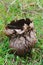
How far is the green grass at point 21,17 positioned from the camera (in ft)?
8.90

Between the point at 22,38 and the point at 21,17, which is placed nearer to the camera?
the point at 22,38

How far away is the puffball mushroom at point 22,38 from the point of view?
2730 mm

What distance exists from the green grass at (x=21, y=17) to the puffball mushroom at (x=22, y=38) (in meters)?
0.07

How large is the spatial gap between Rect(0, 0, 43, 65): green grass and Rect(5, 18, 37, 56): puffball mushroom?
0.24 ft

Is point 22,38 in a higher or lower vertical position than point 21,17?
lower

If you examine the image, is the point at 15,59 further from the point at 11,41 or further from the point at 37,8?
the point at 37,8

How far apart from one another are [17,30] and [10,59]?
0.32 m

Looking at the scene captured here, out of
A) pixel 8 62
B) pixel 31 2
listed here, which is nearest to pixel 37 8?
pixel 31 2

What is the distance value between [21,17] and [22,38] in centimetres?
74

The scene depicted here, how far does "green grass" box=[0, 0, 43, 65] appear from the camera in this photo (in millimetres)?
2713

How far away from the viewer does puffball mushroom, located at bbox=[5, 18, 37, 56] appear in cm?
273

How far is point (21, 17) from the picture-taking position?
11.3 ft

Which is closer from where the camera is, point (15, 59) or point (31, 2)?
point (15, 59)

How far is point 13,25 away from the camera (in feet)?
9.50
